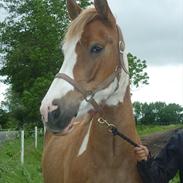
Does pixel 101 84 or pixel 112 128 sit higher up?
pixel 101 84

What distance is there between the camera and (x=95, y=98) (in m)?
4.32

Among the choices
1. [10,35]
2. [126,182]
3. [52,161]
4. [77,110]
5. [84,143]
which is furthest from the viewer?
[10,35]

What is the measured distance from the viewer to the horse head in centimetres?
400

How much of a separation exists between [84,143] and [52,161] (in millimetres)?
1523

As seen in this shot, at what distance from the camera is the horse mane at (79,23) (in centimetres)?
429

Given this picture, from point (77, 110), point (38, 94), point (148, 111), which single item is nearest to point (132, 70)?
point (148, 111)

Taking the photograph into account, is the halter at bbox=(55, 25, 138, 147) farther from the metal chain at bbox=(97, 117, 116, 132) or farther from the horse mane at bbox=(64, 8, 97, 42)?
the horse mane at bbox=(64, 8, 97, 42)

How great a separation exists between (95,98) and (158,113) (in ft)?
87.1

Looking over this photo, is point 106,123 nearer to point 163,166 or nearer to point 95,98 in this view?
point 95,98

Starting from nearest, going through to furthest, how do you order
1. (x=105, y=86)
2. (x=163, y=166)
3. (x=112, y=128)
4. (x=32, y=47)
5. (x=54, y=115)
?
(x=54, y=115) < (x=105, y=86) < (x=112, y=128) < (x=163, y=166) < (x=32, y=47)

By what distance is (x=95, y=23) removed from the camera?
14.4 feet

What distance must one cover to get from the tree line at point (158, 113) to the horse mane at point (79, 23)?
69.0 ft

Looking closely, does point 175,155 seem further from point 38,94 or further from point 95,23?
point 38,94

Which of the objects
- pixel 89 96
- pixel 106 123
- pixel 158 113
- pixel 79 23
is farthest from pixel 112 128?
pixel 158 113
